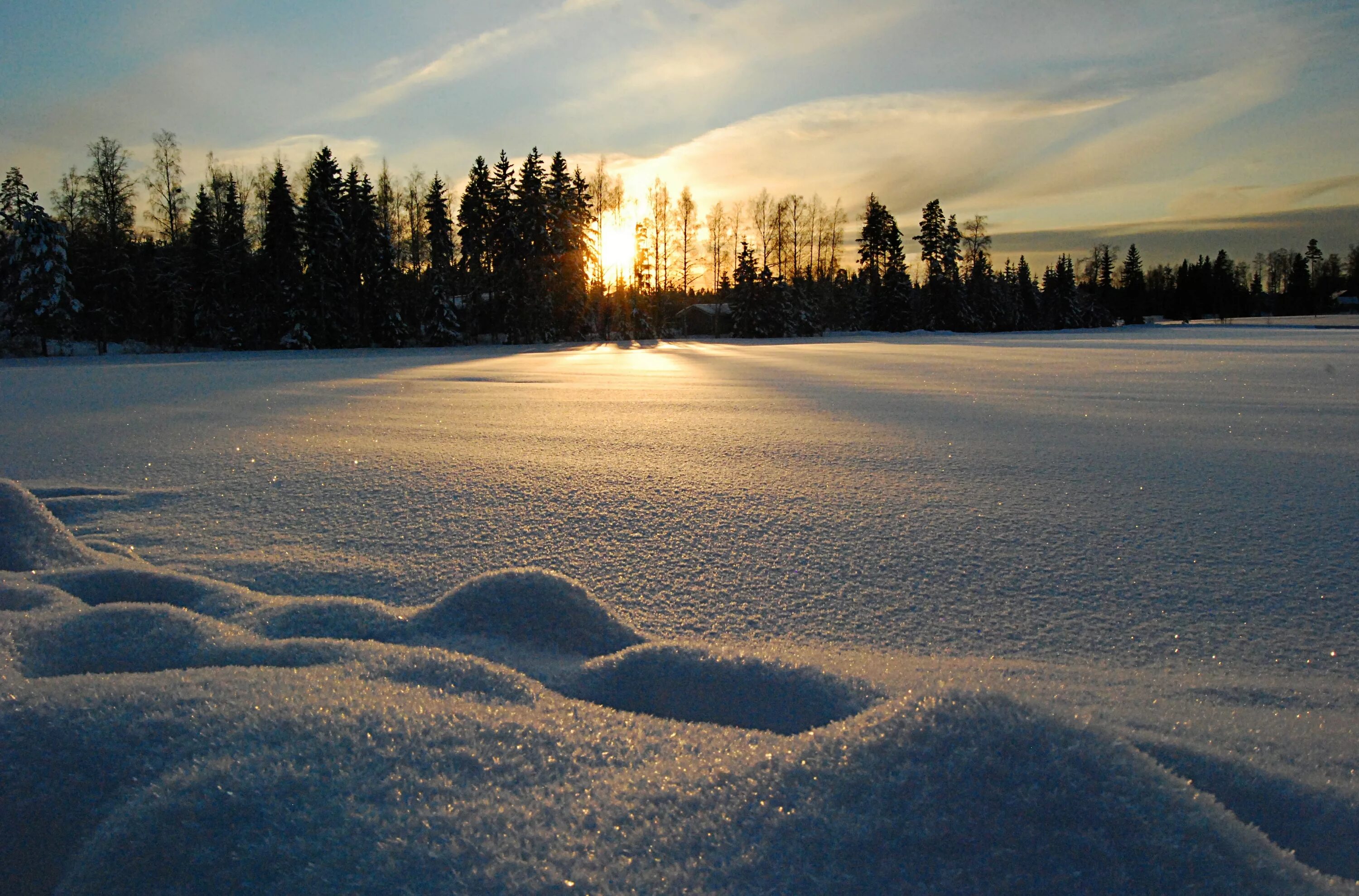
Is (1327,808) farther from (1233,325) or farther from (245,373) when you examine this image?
(1233,325)

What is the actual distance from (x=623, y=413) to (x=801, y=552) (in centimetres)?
317

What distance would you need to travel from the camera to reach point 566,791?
884 millimetres

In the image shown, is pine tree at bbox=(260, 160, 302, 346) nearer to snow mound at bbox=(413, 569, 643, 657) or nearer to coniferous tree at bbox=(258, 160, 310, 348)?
coniferous tree at bbox=(258, 160, 310, 348)

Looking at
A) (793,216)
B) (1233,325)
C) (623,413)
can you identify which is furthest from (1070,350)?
(793,216)

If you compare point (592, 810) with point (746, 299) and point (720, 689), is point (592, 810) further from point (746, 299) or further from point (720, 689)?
point (746, 299)

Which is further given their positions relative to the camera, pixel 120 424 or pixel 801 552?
pixel 120 424

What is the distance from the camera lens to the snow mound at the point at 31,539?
1880 millimetres

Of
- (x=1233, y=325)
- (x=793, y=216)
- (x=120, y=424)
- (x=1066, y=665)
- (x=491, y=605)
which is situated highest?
(x=793, y=216)

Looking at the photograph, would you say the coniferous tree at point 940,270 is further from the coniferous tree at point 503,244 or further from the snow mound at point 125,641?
the snow mound at point 125,641

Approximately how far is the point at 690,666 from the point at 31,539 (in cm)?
199

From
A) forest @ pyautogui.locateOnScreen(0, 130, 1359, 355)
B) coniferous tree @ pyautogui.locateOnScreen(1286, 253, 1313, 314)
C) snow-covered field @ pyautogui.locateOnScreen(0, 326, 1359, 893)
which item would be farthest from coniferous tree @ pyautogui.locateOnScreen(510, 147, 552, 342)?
coniferous tree @ pyautogui.locateOnScreen(1286, 253, 1313, 314)

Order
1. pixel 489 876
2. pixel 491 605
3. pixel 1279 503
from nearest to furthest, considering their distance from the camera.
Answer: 1. pixel 489 876
2. pixel 491 605
3. pixel 1279 503

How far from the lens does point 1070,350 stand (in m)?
14.0

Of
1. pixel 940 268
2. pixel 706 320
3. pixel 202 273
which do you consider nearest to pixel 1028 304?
pixel 940 268
